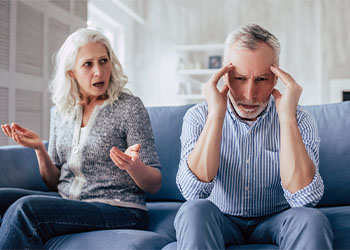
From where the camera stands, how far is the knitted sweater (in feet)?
4.73

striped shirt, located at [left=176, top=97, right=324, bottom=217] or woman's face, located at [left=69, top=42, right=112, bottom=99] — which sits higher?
woman's face, located at [left=69, top=42, right=112, bottom=99]

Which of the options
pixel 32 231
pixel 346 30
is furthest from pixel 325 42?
pixel 32 231

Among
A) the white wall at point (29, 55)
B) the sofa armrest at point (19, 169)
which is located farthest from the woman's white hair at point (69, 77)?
the white wall at point (29, 55)

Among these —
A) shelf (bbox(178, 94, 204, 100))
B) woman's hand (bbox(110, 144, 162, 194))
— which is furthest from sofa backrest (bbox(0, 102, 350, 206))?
shelf (bbox(178, 94, 204, 100))

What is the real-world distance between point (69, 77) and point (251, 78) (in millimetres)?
742

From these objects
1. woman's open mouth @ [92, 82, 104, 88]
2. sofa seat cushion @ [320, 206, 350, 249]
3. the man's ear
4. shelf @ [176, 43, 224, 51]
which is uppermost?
shelf @ [176, 43, 224, 51]

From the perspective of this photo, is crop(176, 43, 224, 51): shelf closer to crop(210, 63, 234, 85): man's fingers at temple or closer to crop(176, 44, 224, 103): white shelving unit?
crop(176, 44, 224, 103): white shelving unit

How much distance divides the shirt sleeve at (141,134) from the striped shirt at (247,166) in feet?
0.54

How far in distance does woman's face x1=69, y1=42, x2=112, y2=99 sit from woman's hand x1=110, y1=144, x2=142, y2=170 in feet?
1.24

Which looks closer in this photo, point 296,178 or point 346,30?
point 296,178

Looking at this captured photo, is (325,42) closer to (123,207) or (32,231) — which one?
(123,207)

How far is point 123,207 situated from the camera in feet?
4.66

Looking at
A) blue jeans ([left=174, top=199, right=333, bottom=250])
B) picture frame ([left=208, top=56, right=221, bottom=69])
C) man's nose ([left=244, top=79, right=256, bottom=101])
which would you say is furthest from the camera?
picture frame ([left=208, top=56, right=221, bottom=69])

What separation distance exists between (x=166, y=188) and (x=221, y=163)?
0.53 m
